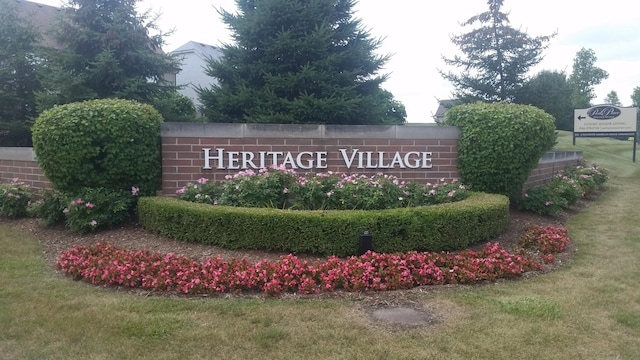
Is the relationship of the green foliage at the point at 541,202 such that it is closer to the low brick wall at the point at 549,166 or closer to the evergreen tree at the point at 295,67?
the low brick wall at the point at 549,166

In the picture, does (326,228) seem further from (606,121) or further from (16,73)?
(606,121)

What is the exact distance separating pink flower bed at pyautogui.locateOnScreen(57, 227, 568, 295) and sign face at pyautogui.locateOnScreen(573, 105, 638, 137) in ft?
40.1

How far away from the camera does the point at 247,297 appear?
436cm

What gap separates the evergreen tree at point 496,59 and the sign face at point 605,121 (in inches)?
140

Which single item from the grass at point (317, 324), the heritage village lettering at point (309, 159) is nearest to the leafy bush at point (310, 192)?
the heritage village lettering at point (309, 159)

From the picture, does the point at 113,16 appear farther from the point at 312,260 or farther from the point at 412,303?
the point at 412,303

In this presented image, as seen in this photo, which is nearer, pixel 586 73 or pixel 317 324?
pixel 317 324

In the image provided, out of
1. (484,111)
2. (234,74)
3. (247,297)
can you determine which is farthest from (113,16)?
(247,297)

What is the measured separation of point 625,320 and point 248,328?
3.00 m

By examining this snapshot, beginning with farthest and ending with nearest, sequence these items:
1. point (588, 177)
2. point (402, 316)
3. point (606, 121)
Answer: point (606, 121), point (588, 177), point (402, 316)

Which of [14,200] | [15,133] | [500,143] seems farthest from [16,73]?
[500,143]

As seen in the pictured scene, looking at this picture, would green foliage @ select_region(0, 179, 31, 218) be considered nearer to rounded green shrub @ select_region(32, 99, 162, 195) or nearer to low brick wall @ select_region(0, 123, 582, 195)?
rounded green shrub @ select_region(32, 99, 162, 195)

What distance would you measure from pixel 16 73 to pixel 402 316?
13.6 meters

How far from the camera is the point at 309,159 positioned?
7.43 meters
